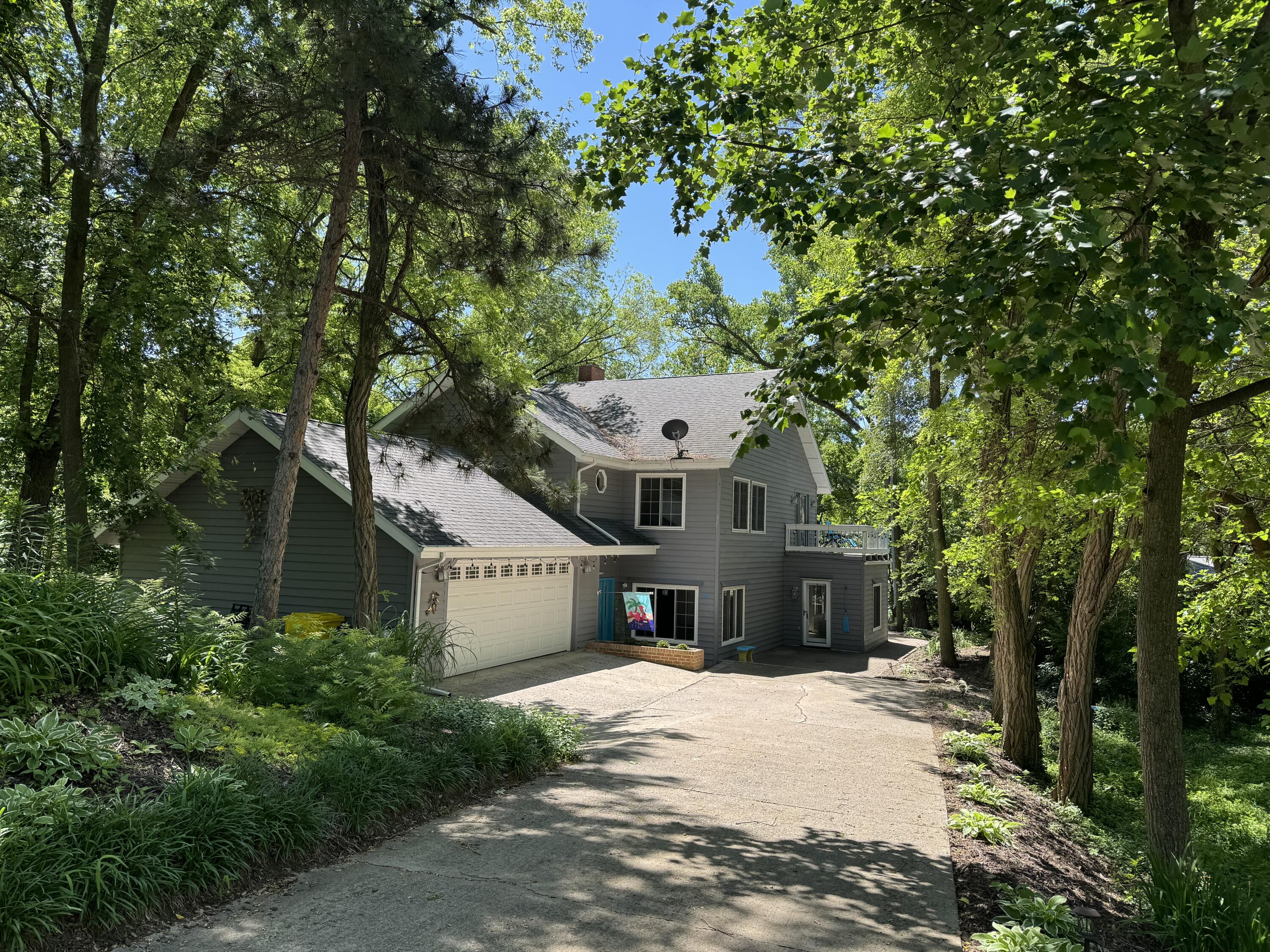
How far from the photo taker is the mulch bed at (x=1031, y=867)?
5.13 m

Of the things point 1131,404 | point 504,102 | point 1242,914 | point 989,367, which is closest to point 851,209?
point 989,367

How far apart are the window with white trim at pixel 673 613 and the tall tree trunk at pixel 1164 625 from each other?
1518 centimetres

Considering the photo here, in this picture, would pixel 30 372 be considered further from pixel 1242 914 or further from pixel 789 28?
pixel 1242 914

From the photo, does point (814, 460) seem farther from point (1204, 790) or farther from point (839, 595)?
point (1204, 790)

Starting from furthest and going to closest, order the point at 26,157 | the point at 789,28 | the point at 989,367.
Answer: the point at 26,157 < the point at 789,28 < the point at 989,367

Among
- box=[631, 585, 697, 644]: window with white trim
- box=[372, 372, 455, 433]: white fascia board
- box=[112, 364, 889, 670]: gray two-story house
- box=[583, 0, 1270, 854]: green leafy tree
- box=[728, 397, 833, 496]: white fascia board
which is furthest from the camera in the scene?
box=[728, 397, 833, 496]: white fascia board

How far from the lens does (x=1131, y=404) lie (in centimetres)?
364

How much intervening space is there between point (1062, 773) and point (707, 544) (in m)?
10.9

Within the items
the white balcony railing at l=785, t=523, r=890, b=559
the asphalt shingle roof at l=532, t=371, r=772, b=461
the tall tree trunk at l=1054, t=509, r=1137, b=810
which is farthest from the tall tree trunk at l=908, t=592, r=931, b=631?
the tall tree trunk at l=1054, t=509, r=1137, b=810

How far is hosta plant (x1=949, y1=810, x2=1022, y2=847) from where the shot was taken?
23.1 feet

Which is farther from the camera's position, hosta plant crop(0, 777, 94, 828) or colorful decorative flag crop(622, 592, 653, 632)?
colorful decorative flag crop(622, 592, 653, 632)

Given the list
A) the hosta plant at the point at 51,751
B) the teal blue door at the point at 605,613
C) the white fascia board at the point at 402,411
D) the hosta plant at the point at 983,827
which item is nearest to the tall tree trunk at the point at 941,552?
the teal blue door at the point at 605,613

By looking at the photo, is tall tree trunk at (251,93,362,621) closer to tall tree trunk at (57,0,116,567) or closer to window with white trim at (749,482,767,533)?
tall tree trunk at (57,0,116,567)

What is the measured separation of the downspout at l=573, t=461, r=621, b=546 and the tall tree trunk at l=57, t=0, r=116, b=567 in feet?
32.4
